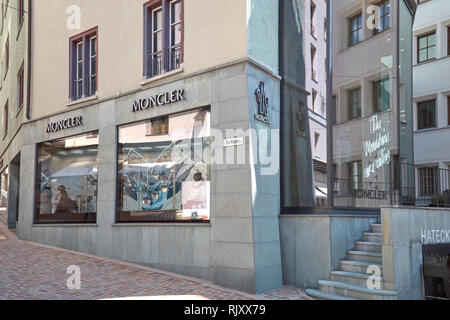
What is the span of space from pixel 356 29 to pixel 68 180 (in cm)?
921

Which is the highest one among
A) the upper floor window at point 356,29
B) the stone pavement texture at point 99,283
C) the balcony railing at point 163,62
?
the upper floor window at point 356,29

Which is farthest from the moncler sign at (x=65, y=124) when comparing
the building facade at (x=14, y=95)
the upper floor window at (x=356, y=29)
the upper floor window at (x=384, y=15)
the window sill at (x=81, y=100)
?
the upper floor window at (x=384, y=15)

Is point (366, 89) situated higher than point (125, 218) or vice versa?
point (366, 89)

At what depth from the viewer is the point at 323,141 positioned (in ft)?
34.8

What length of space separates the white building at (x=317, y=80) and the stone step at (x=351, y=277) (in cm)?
199

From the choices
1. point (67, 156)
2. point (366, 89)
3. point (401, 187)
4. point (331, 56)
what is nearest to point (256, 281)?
point (401, 187)

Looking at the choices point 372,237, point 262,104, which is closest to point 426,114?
point 372,237

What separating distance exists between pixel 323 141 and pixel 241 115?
2.38 m

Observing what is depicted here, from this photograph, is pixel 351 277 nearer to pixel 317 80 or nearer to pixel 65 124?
pixel 317 80

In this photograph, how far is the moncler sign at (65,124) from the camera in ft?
43.9

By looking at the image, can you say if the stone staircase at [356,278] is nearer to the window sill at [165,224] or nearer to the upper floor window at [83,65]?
the window sill at [165,224]

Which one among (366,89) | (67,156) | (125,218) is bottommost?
(125,218)
